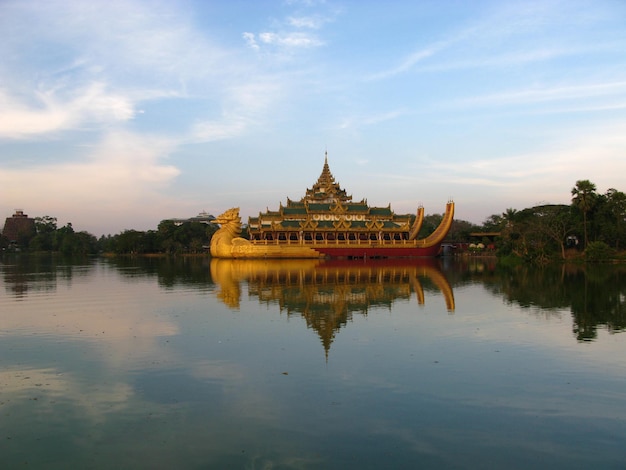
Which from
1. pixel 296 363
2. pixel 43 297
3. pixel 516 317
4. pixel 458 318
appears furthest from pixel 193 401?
pixel 43 297

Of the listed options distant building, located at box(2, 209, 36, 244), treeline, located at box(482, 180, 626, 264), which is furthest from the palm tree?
distant building, located at box(2, 209, 36, 244)

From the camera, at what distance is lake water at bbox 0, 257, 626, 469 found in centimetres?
634

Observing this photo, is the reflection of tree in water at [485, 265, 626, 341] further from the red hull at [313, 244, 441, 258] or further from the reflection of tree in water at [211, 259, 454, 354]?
the red hull at [313, 244, 441, 258]

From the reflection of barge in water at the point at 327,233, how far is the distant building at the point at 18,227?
6625cm

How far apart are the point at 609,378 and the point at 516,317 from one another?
6.54 meters

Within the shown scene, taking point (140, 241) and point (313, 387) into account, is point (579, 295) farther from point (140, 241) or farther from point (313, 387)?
point (140, 241)

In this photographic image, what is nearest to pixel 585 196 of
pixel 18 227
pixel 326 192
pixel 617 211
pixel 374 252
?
pixel 617 211

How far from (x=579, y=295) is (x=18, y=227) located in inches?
4444

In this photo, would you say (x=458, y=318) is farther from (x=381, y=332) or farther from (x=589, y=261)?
(x=589, y=261)

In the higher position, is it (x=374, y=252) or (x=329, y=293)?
(x=374, y=252)

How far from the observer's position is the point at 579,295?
68.0 ft

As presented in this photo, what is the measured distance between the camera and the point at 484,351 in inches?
443

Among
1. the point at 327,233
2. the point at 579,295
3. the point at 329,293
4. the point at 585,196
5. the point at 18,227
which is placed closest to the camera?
the point at 579,295

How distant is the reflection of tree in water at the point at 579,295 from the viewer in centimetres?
1458
